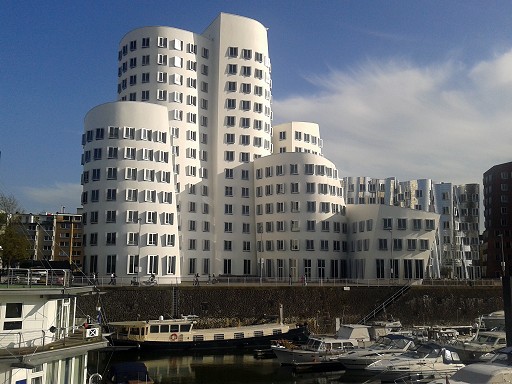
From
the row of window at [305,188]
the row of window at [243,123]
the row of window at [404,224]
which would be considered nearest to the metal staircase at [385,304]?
the row of window at [404,224]

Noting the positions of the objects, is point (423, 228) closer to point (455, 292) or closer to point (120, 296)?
point (455, 292)

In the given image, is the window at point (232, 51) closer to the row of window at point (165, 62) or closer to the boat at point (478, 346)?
the row of window at point (165, 62)

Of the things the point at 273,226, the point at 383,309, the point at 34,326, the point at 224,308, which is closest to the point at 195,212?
the point at 273,226

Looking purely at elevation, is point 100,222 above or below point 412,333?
above

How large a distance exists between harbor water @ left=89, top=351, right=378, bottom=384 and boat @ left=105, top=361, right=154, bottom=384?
3.58m

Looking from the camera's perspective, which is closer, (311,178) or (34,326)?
(34,326)

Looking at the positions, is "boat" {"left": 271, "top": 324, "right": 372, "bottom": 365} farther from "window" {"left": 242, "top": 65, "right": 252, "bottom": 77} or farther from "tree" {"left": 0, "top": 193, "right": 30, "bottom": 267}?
"window" {"left": 242, "top": 65, "right": 252, "bottom": 77}

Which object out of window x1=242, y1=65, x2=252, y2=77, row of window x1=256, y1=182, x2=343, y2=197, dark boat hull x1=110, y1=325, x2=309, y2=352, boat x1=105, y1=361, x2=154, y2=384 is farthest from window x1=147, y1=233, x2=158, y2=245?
boat x1=105, y1=361, x2=154, y2=384

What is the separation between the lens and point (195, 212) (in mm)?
86562

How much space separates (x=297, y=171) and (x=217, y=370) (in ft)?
156

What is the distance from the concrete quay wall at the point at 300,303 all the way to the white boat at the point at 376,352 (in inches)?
782

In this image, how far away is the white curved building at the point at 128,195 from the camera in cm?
7400

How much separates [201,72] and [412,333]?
196ft

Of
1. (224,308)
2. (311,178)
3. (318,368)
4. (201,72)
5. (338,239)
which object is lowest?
(318,368)
